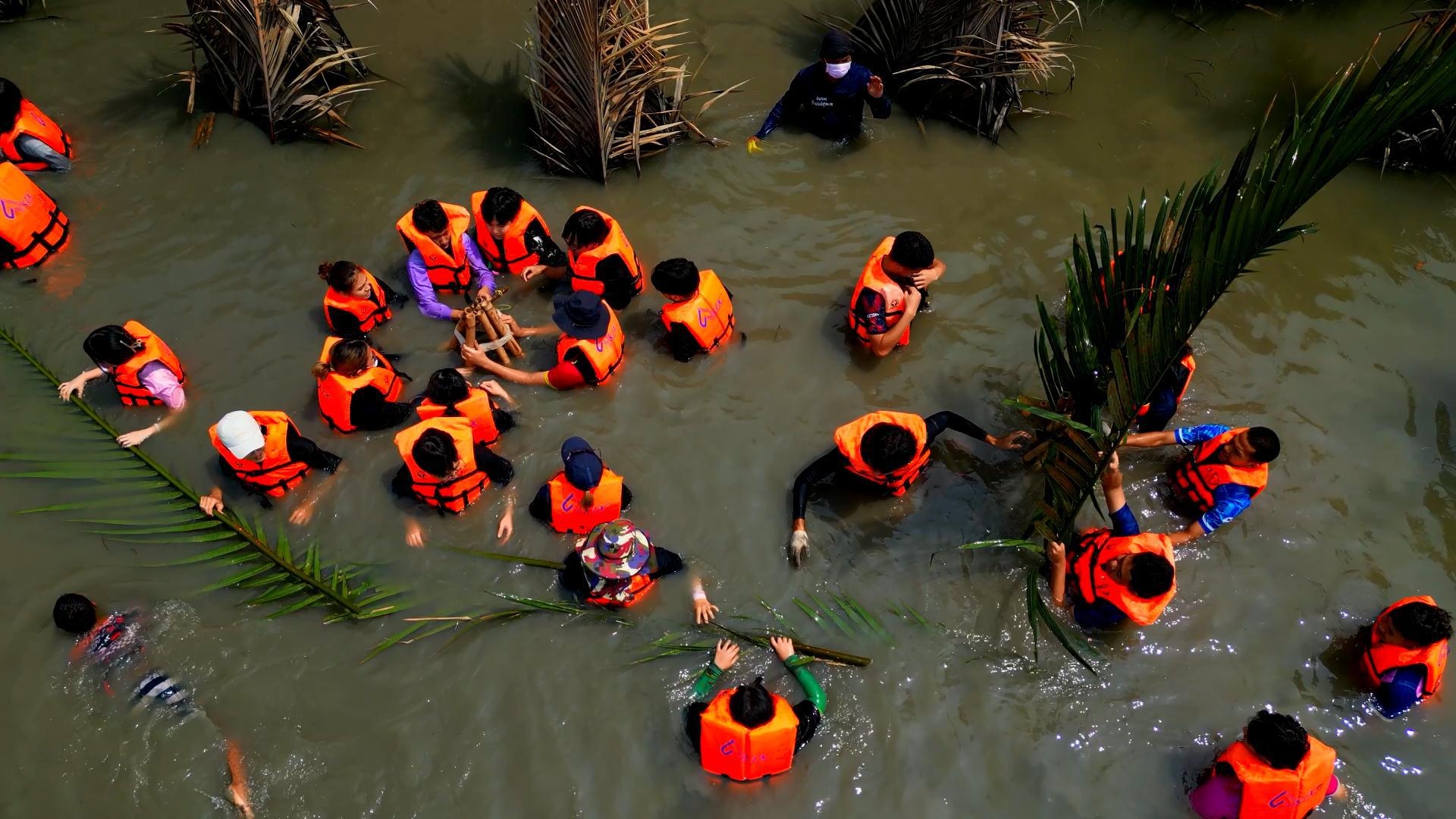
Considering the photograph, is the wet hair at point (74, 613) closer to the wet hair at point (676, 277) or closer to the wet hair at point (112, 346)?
the wet hair at point (112, 346)

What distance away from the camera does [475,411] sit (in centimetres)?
595

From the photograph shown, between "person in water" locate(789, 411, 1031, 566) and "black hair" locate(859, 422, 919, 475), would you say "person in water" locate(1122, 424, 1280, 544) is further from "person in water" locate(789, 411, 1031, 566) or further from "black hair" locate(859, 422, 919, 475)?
"black hair" locate(859, 422, 919, 475)

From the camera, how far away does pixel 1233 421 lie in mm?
6359

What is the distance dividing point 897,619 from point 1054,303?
290 centimetres

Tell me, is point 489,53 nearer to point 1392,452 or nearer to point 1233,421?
point 1233,421

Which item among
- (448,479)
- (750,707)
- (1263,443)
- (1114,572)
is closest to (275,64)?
(448,479)

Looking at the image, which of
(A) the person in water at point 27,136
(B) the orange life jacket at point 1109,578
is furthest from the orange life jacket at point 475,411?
(A) the person in water at point 27,136

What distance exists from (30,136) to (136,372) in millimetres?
2826

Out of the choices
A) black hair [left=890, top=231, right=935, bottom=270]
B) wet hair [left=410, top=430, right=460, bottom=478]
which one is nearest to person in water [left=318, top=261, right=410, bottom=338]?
wet hair [left=410, top=430, right=460, bottom=478]

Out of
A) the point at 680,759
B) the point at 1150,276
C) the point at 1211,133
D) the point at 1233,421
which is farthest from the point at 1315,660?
the point at 1211,133

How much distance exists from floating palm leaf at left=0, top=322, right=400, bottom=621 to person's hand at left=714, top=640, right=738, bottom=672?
201cm

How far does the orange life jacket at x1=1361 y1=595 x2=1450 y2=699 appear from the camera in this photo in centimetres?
494

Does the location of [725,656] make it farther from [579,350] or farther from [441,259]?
[441,259]

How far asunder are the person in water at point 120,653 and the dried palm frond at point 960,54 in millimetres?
Answer: 6807
